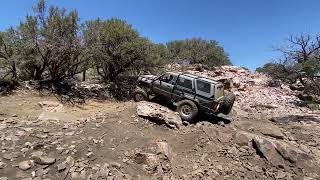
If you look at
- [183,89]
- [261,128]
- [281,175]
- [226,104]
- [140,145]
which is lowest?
[281,175]

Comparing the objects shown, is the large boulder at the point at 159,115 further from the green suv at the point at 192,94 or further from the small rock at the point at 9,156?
the small rock at the point at 9,156

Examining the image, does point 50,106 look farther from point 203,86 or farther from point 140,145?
point 203,86

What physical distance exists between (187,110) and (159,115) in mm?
1265

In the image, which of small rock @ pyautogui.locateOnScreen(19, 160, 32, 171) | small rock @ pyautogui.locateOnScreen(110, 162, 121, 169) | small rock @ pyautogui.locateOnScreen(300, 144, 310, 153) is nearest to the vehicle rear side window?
small rock @ pyautogui.locateOnScreen(300, 144, 310, 153)

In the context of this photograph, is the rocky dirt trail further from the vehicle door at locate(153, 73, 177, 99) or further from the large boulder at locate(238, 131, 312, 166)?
the vehicle door at locate(153, 73, 177, 99)

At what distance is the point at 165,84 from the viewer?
43.0 feet

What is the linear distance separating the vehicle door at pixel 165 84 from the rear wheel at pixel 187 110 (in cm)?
78

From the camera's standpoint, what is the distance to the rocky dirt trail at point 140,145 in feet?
26.7

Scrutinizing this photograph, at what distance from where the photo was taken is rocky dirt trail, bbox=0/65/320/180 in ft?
26.7

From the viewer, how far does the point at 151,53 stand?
18031mm

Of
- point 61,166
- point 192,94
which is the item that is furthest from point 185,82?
point 61,166

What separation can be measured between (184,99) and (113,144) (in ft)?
13.2

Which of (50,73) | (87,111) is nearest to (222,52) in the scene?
(50,73)

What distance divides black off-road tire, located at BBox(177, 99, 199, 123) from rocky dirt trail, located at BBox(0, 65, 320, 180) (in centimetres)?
29
